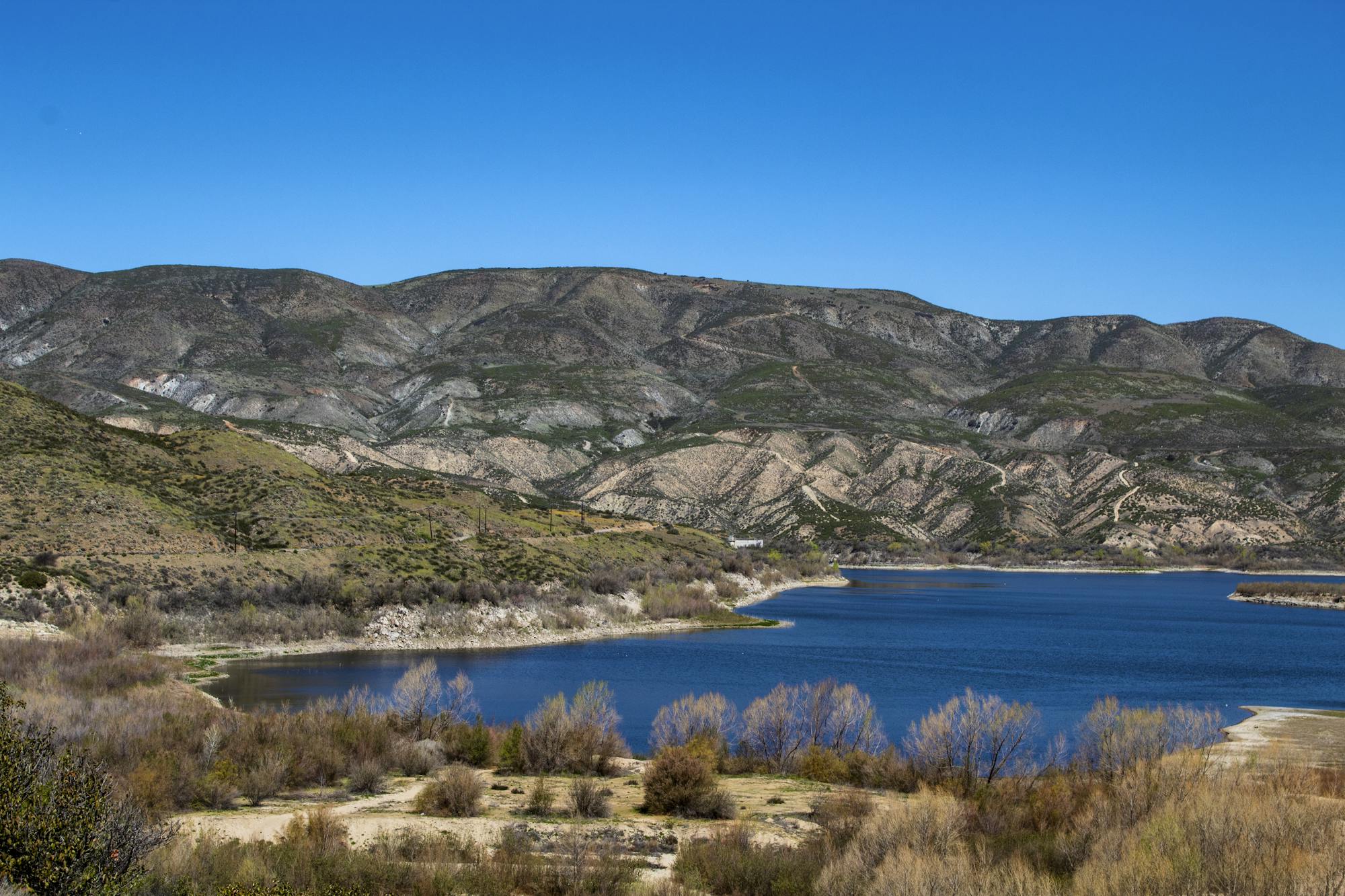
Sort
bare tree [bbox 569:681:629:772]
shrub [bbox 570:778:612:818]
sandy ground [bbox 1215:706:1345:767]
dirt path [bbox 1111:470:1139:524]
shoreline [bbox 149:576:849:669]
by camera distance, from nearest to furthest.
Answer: shrub [bbox 570:778:612:818] < bare tree [bbox 569:681:629:772] < sandy ground [bbox 1215:706:1345:767] < shoreline [bbox 149:576:849:669] < dirt path [bbox 1111:470:1139:524]

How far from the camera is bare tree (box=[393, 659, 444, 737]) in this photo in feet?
105

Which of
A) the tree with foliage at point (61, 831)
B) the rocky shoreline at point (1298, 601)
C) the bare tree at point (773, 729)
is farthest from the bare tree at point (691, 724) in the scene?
the rocky shoreline at point (1298, 601)

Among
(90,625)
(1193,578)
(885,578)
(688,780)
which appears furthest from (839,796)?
(1193,578)

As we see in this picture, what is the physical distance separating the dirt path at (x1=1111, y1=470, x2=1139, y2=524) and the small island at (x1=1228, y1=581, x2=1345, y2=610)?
149 feet

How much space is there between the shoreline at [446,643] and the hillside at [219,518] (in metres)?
6.23

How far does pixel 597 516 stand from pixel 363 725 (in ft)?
283

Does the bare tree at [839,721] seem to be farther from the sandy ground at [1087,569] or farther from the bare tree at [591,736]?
the sandy ground at [1087,569]

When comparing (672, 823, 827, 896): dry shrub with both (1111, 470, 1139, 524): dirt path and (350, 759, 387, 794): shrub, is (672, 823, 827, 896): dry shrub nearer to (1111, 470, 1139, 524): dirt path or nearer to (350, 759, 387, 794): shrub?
(350, 759, 387, 794): shrub

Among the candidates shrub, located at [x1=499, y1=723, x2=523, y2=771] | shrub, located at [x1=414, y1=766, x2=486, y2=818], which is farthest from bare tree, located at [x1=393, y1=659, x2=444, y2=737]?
shrub, located at [x1=414, y1=766, x2=486, y2=818]

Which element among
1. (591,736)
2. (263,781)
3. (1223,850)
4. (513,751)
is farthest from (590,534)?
(1223,850)

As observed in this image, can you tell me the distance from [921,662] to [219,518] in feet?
128

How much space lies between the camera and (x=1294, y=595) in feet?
338

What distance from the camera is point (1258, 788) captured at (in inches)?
797

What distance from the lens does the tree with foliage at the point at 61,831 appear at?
13375 mm
